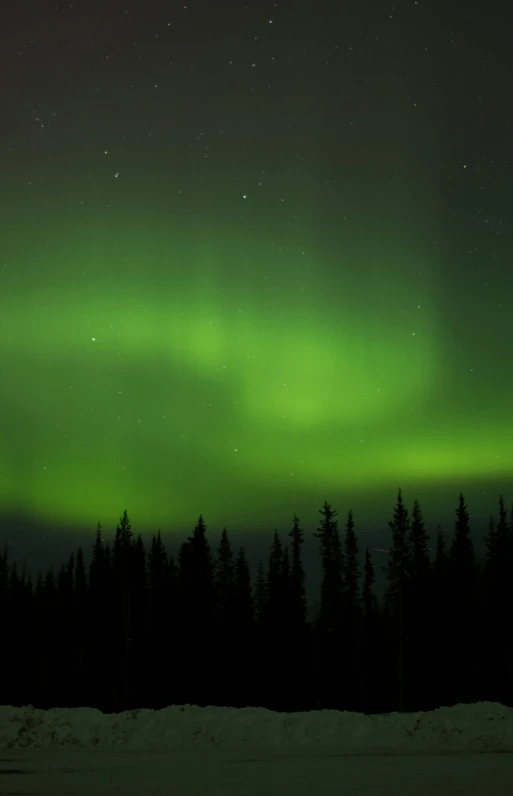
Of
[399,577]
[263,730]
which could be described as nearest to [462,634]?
[399,577]

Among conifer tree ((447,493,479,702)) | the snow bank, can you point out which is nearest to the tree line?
conifer tree ((447,493,479,702))

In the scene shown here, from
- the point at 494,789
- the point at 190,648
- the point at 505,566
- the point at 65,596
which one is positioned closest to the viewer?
the point at 494,789

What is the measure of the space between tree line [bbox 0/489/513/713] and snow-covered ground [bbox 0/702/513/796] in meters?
41.6

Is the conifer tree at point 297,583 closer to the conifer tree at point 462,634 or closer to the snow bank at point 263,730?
the conifer tree at point 462,634

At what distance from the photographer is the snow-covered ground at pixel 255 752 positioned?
1408 centimetres

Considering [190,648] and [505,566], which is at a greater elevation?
[505,566]

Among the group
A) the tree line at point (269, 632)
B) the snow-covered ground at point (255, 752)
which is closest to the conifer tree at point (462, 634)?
the tree line at point (269, 632)

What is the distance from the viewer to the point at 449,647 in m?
63.2

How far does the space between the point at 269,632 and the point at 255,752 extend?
51105 millimetres

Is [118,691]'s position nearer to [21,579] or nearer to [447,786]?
[21,579]

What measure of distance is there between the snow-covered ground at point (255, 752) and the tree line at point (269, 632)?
4161cm

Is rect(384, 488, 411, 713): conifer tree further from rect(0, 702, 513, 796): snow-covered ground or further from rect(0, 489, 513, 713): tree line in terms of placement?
rect(0, 702, 513, 796): snow-covered ground

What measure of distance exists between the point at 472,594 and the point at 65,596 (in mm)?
39838

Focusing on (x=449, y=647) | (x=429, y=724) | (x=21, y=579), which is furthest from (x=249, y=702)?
(x=429, y=724)
